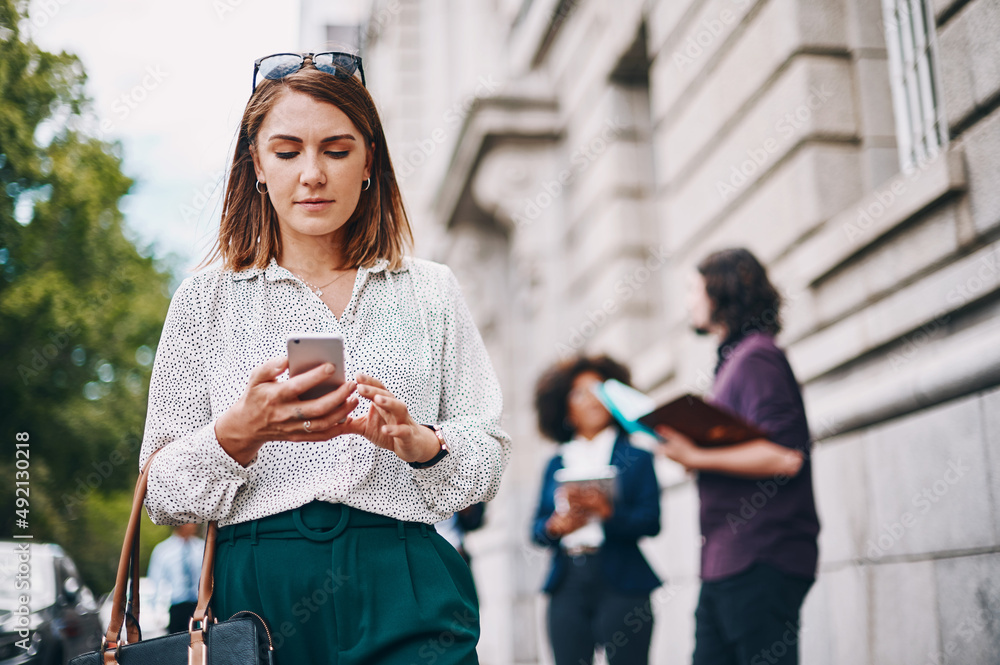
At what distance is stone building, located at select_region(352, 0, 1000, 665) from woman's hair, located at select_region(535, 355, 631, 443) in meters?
1.11

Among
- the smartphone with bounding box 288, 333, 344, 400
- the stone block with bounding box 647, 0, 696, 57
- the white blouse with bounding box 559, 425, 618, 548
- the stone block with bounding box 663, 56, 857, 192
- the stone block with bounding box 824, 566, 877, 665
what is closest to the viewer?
the smartphone with bounding box 288, 333, 344, 400

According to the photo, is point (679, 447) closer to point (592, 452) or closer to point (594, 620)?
point (594, 620)

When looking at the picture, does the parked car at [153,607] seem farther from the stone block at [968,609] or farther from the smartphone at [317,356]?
the smartphone at [317,356]

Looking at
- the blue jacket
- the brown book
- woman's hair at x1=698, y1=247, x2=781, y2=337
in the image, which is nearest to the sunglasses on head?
the brown book

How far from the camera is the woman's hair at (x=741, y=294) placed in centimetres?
428

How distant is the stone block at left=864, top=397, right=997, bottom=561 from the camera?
4.20 meters

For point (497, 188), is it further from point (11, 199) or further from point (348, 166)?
point (348, 166)

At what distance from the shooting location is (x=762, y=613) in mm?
3732

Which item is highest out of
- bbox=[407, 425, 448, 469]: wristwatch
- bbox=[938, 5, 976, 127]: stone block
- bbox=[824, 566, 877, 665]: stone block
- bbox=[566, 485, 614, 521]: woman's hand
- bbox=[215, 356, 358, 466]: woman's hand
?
bbox=[938, 5, 976, 127]: stone block

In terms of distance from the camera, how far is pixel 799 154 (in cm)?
591

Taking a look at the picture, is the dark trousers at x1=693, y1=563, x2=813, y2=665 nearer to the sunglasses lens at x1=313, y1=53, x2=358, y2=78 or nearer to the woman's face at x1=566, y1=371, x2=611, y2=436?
the woman's face at x1=566, y1=371, x2=611, y2=436

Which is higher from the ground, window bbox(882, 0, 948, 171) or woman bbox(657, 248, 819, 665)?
window bbox(882, 0, 948, 171)

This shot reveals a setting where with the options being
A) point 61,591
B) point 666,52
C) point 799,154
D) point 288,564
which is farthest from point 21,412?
point 288,564

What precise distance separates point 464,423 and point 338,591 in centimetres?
42
